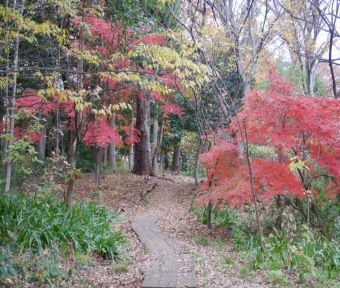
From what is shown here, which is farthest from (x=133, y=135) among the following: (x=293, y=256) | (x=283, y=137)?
(x=293, y=256)

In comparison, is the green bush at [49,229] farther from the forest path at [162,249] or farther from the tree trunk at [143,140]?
the tree trunk at [143,140]

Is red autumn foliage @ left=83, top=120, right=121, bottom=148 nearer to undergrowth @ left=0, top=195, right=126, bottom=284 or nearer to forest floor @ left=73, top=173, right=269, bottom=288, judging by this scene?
forest floor @ left=73, top=173, right=269, bottom=288

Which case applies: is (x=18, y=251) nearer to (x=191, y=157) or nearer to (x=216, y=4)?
(x=216, y=4)

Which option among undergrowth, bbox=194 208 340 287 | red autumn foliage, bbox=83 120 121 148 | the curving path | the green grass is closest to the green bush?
the curving path

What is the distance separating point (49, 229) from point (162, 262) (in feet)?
6.72

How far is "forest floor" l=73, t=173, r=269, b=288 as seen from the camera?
6160 mm

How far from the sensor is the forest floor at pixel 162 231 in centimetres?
616

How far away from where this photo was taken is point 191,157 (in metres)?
30.9

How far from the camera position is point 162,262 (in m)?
6.82

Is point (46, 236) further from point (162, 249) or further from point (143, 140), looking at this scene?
point (143, 140)

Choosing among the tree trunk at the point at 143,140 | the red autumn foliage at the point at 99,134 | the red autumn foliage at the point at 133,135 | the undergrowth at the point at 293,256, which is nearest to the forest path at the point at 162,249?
the undergrowth at the point at 293,256

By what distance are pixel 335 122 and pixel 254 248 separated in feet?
9.69

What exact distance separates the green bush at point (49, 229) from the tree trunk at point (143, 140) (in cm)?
958

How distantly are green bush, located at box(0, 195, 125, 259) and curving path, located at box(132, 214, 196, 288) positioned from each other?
29.8 inches
